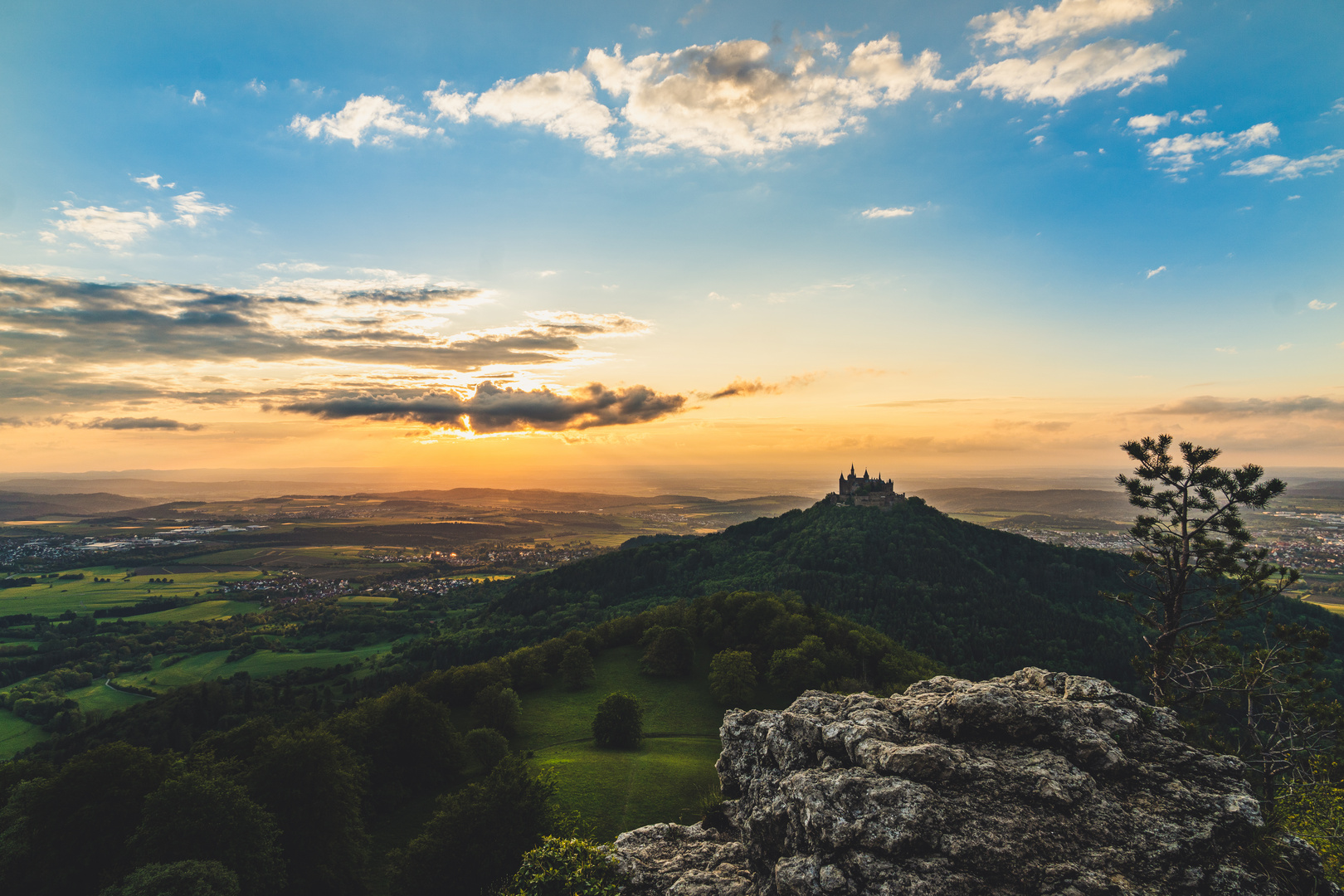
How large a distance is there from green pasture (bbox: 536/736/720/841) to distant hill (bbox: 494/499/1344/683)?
62350mm

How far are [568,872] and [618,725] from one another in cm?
3229

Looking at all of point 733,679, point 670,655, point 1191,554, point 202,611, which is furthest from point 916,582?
Answer: point 202,611

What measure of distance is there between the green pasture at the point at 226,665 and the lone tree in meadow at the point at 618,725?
8070 cm

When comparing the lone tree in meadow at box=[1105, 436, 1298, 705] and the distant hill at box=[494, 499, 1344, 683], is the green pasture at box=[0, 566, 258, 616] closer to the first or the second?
the distant hill at box=[494, 499, 1344, 683]

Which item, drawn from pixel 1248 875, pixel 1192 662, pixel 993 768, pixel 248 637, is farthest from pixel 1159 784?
pixel 248 637

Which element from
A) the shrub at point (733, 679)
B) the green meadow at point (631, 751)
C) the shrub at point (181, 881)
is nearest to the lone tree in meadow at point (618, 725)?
the green meadow at point (631, 751)

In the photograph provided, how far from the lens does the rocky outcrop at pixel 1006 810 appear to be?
415 inches

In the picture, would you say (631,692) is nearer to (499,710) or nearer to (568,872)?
(499,710)

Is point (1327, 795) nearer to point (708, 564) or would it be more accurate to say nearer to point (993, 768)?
point (993, 768)

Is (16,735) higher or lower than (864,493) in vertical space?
lower

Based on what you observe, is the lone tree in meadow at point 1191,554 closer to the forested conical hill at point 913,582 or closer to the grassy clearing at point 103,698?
the forested conical hill at point 913,582

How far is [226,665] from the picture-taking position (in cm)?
10669

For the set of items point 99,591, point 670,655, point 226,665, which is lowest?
point 226,665

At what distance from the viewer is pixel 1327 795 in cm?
1622
